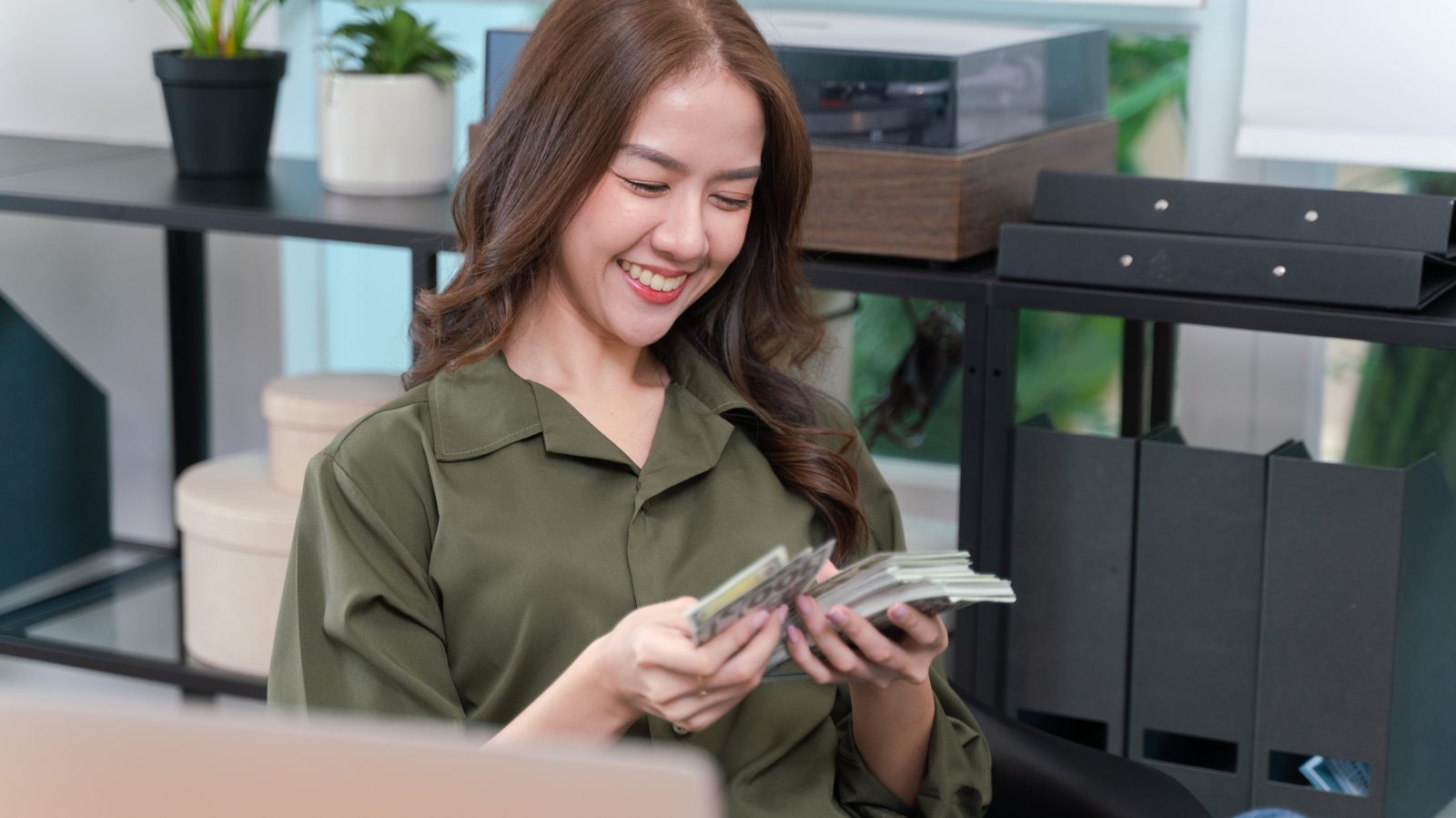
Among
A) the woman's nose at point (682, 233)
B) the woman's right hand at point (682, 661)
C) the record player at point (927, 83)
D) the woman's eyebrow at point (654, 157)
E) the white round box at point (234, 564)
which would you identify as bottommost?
the white round box at point (234, 564)

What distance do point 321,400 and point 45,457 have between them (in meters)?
0.61

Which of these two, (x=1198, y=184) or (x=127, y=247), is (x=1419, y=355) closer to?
(x=1198, y=184)

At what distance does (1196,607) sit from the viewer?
187cm

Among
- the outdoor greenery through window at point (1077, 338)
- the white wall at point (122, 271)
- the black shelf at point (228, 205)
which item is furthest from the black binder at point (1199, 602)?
the white wall at point (122, 271)

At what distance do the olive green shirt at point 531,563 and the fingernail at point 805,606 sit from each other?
227 millimetres

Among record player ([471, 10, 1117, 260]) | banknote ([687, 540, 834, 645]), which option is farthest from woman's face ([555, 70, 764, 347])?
record player ([471, 10, 1117, 260])

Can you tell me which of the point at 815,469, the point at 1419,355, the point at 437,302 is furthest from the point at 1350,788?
the point at 437,302

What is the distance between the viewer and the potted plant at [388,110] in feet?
7.49

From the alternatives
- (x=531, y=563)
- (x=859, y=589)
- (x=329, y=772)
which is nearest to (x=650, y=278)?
(x=531, y=563)

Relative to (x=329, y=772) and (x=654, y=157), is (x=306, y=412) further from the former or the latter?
(x=329, y=772)

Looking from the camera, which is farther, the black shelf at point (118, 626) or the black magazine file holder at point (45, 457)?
the black magazine file holder at point (45, 457)

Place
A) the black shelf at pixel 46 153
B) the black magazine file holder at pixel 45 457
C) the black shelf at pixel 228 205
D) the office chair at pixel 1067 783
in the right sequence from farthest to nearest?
the black magazine file holder at pixel 45 457 < the black shelf at pixel 46 153 < the black shelf at pixel 228 205 < the office chair at pixel 1067 783

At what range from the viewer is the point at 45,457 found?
2650 millimetres

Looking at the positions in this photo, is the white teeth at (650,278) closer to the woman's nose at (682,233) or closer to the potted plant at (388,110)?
the woman's nose at (682,233)
